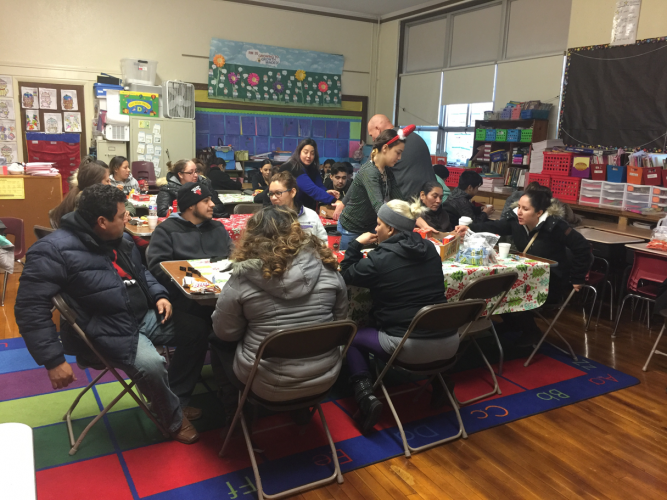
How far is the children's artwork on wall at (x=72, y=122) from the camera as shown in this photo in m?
7.91

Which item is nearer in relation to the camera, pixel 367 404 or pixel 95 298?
pixel 95 298

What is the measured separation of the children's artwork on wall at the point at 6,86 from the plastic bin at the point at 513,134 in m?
6.99

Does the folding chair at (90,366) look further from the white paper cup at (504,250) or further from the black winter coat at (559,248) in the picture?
the black winter coat at (559,248)

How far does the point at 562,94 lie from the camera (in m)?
6.60

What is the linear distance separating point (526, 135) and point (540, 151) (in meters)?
0.39

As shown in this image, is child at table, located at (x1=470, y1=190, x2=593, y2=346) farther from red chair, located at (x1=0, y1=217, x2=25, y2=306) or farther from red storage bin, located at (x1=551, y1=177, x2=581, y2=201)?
red chair, located at (x1=0, y1=217, x2=25, y2=306)

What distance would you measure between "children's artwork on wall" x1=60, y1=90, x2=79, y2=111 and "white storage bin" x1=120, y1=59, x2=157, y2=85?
Answer: 0.76m

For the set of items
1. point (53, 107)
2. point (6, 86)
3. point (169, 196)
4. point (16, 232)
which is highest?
point (6, 86)

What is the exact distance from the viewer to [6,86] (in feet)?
24.7

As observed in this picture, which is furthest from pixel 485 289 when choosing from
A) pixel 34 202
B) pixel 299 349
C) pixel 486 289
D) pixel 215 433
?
pixel 34 202

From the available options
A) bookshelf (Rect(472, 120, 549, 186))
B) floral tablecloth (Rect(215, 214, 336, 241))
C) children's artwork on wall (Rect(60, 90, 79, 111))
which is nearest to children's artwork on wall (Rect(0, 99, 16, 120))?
children's artwork on wall (Rect(60, 90, 79, 111))

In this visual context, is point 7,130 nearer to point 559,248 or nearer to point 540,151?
point 540,151

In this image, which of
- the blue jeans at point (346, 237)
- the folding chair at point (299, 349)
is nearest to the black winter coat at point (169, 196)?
the blue jeans at point (346, 237)

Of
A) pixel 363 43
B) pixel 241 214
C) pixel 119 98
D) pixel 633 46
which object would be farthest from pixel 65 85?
pixel 633 46
